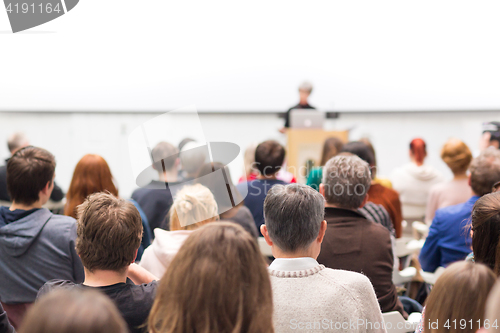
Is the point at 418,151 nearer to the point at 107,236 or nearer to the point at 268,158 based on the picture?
the point at 268,158

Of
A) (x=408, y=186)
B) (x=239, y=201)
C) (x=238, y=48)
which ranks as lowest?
(x=408, y=186)

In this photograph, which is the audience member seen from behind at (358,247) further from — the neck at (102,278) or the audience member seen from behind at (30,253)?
the audience member seen from behind at (30,253)

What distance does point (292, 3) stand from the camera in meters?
5.83

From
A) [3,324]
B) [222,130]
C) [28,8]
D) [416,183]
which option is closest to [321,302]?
[3,324]

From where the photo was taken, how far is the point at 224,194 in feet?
7.45

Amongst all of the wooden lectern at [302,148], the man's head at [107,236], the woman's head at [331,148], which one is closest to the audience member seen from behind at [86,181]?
the man's head at [107,236]

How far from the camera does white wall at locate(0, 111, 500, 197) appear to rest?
5.97 meters

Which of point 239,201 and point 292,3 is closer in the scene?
point 239,201

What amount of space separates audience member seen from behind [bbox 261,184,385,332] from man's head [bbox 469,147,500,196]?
1.28 m

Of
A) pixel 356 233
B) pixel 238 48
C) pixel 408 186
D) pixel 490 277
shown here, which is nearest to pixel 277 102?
pixel 238 48

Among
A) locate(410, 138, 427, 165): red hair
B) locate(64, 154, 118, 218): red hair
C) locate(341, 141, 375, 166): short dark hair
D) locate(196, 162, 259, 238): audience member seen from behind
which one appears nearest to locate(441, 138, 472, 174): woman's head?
locate(341, 141, 375, 166): short dark hair

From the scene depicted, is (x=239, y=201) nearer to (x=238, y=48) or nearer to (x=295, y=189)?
(x=295, y=189)

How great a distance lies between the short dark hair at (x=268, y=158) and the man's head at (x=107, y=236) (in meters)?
1.65

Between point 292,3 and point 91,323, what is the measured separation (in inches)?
232
